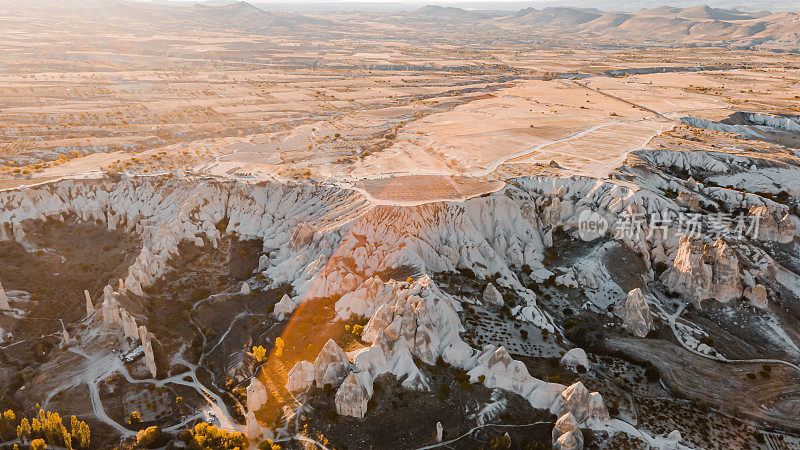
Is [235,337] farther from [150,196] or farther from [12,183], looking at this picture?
[12,183]

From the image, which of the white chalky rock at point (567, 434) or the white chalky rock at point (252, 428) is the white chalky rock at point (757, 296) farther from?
the white chalky rock at point (252, 428)

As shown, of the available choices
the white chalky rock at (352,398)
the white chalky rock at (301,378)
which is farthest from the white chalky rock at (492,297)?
the white chalky rock at (301,378)

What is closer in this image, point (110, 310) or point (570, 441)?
point (570, 441)

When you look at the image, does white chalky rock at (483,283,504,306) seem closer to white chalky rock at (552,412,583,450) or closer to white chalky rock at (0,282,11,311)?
white chalky rock at (552,412,583,450)

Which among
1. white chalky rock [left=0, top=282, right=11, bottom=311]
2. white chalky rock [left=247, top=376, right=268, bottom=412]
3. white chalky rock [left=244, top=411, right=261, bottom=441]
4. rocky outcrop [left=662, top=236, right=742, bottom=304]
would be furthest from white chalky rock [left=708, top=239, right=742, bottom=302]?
white chalky rock [left=0, top=282, right=11, bottom=311]

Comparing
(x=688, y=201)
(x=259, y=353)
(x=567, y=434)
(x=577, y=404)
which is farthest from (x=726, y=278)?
(x=259, y=353)

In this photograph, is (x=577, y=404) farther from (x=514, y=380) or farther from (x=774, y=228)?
(x=774, y=228)

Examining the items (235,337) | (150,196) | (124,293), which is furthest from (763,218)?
(150,196)
